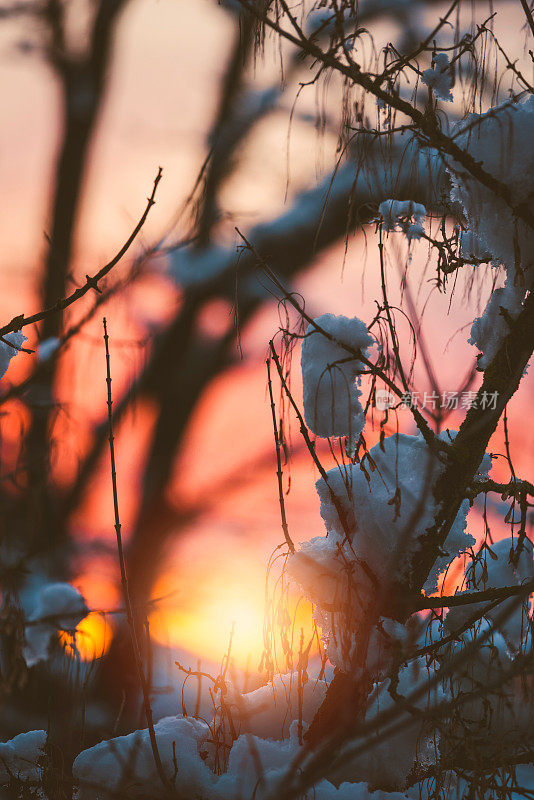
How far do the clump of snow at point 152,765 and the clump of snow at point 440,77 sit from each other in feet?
6.60

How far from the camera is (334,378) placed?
1.71 meters

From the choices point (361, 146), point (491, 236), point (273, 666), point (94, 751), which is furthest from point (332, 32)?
point (94, 751)

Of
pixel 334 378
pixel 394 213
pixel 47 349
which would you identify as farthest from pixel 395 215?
pixel 47 349

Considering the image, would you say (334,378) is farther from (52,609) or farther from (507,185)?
(52,609)

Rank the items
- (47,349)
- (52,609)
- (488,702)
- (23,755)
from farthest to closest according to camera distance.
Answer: (52,609) < (47,349) < (23,755) < (488,702)

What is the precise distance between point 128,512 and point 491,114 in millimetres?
5812

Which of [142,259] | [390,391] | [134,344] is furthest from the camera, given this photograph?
[142,259]

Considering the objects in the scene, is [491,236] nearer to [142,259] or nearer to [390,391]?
[390,391]

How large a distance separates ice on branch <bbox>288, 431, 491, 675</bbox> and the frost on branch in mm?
533

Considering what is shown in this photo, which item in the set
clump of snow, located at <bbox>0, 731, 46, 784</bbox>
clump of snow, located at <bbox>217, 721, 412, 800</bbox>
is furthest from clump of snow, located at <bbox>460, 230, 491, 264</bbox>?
clump of snow, located at <bbox>0, 731, 46, 784</bbox>

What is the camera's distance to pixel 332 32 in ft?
4.99

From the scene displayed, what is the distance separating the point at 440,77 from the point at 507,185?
34 cm

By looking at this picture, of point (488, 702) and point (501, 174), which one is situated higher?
point (501, 174)

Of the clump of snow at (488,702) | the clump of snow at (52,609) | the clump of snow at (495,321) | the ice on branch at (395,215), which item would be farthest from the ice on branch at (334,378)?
the clump of snow at (52,609)
